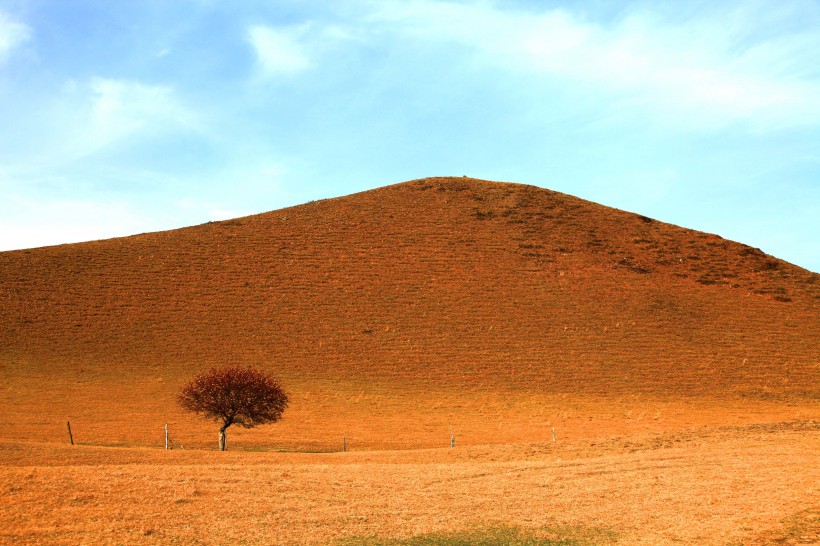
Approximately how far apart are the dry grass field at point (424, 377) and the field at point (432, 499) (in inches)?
3.7

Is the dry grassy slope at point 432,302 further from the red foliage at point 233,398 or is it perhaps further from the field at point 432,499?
the field at point 432,499

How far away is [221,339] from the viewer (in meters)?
54.5

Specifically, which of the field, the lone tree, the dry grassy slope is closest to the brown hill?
the dry grassy slope

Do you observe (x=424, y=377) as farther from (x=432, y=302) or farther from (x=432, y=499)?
(x=432, y=499)

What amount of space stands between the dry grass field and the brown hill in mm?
276

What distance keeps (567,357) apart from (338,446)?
25.6 m

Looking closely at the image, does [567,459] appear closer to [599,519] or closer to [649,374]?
[599,519]

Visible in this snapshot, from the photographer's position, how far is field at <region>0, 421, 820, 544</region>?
481 inches

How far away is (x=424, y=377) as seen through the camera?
49469 millimetres

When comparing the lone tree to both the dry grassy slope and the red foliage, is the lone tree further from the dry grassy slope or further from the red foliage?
the dry grassy slope

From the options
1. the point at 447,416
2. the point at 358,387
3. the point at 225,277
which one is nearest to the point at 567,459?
the point at 447,416

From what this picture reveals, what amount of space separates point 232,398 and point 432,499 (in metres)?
17.0

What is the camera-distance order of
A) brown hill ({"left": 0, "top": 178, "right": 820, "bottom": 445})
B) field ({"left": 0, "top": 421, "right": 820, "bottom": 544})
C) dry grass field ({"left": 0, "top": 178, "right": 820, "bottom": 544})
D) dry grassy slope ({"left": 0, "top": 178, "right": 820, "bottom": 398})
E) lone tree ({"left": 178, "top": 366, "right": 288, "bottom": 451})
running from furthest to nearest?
dry grassy slope ({"left": 0, "top": 178, "right": 820, "bottom": 398}), brown hill ({"left": 0, "top": 178, "right": 820, "bottom": 445}), lone tree ({"left": 178, "top": 366, "right": 288, "bottom": 451}), dry grass field ({"left": 0, "top": 178, "right": 820, "bottom": 544}), field ({"left": 0, "top": 421, "right": 820, "bottom": 544})

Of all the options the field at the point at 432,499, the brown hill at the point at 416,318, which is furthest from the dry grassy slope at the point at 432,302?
the field at the point at 432,499
